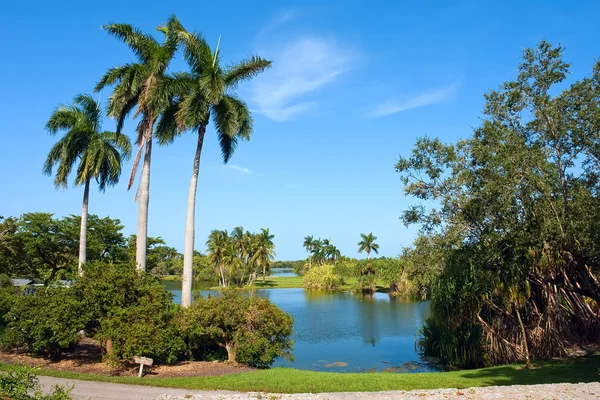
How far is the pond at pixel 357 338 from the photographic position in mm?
24062

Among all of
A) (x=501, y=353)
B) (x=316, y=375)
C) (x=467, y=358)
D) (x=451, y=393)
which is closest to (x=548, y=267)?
(x=501, y=353)

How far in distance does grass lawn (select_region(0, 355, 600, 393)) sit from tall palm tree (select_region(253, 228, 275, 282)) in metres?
75.5

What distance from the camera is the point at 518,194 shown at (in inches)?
562

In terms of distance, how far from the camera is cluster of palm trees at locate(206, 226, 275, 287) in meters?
84.9

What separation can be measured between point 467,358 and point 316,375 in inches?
387

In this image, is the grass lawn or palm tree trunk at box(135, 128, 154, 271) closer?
the grass lawn

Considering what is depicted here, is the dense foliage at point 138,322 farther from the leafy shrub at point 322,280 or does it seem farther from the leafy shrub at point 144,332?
the leafy shrub at point 322,280

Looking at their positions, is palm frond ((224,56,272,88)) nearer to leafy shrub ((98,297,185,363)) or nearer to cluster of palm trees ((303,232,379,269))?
leafy shrub ((98,297,185,363))

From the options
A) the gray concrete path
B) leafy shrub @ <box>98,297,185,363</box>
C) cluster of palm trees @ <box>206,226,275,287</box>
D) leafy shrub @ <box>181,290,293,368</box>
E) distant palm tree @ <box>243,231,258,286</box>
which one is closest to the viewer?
the gray concrete path

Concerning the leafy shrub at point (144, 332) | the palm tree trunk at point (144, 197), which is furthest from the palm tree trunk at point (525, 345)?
the palm tree trunk at point (144, 197)

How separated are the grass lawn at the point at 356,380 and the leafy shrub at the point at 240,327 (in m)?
1.59

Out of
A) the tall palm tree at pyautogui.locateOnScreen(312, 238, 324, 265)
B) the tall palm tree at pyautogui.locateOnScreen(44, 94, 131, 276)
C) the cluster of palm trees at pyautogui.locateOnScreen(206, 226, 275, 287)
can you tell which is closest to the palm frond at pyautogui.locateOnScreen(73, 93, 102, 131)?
the tall palm tree at pyautogui.locateOnScreen(44, 94, 131, 276)

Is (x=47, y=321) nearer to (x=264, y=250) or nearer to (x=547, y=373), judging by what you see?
(x=547, y=373)

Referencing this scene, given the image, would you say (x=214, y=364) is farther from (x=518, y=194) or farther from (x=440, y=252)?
(x=518, y=194)
